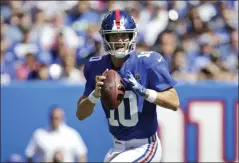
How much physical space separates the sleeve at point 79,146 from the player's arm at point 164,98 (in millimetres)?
3195

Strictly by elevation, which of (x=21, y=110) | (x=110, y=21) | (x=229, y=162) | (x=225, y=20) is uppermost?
(x=110, y=21)

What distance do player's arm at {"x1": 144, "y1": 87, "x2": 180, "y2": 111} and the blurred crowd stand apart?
3.36 m

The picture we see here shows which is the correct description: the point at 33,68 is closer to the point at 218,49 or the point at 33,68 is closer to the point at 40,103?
the point at 40,103

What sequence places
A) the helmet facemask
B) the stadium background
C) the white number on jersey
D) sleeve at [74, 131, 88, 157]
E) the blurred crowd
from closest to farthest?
the helmet facemask → the white number on jersey → sleeve at [74, 131, 88, 157] → the stadium background → the blurred crowd

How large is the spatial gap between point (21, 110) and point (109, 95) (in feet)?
11.7

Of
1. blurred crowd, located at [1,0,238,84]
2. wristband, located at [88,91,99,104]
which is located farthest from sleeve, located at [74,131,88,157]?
wristband, located at [88,91,99,104]

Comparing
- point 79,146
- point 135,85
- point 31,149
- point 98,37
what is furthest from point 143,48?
point 135,85

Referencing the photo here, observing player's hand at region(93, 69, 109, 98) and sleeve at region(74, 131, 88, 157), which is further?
sleeve at region(74, 131, 88, 157)

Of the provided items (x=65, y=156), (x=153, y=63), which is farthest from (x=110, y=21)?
(x=65, y=156)

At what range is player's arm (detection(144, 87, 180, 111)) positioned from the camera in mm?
4704

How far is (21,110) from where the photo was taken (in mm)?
8102

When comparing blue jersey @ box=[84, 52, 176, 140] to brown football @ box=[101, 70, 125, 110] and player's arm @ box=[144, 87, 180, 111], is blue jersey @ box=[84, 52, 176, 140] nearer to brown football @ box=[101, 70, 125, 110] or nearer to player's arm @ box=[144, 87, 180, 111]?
player's arm @ box=[144, 87, 180, 111]

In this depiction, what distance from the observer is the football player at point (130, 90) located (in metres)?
4.84

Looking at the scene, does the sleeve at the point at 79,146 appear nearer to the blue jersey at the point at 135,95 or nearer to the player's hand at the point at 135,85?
the blue jersey at the point at 135,95
